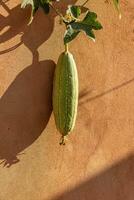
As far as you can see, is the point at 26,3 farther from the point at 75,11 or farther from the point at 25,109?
the point at 25,109

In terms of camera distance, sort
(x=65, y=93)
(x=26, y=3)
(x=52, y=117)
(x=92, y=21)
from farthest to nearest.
Result: (x=52, y=117) → (x=65, y=93) → (x=92, y=21) → (x=26, y=3)

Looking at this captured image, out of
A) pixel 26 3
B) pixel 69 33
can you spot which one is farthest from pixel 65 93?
pixel 26 3

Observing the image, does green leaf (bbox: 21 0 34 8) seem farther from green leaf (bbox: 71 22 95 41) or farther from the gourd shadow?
the gourd shadow

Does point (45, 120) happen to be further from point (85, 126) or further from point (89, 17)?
point (89, 17)

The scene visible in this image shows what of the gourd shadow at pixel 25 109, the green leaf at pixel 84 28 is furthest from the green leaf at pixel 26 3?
the gourd shadow at pixel 25 109

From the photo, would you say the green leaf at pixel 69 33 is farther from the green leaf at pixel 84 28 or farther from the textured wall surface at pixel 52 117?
the textured wall surface at pixel 52 117

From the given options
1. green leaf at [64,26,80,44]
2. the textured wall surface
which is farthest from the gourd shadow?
green leaf at [64,26,80,44]
